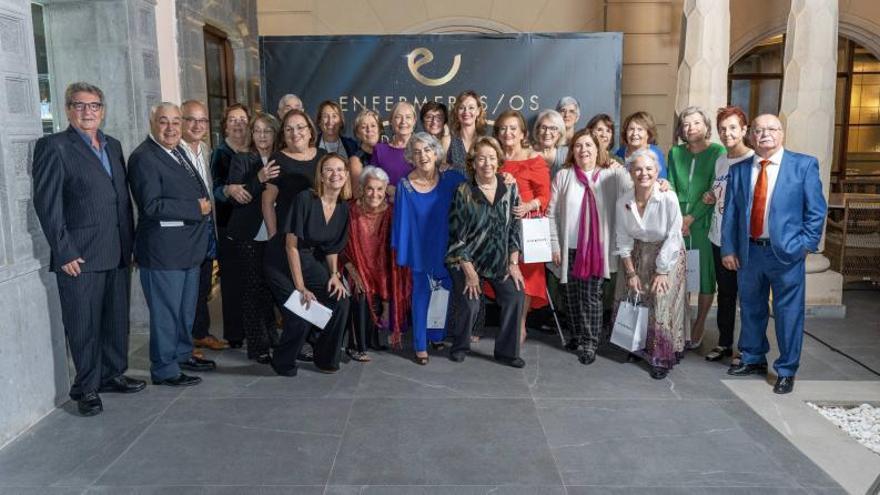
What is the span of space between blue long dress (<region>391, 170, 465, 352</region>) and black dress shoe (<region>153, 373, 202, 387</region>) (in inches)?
55.8

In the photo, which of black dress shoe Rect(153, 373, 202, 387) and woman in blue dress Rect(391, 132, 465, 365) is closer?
black dress shoe Rect(153, 373, 202, 387)

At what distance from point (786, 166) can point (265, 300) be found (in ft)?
10.6

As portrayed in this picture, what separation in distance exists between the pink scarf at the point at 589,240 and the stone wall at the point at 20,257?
308 centimetres

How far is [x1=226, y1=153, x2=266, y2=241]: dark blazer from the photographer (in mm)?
4547

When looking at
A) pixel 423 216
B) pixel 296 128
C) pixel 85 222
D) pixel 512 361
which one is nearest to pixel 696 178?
pixel 512 361

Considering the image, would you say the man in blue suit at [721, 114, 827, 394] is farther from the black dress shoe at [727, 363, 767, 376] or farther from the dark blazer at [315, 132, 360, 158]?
the dark blazer at [315, 132, 360, 158]

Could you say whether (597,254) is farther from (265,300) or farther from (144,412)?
(144,412)

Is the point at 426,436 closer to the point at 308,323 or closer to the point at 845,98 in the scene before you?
the point at 308,323

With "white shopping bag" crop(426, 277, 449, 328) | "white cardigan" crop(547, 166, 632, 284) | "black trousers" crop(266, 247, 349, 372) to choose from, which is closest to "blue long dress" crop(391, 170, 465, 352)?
"white shopping bag" crop(426, 277, 449, 328)

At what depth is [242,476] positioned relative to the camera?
10.2ft

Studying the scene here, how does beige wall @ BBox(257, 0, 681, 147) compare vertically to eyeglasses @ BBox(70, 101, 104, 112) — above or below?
above

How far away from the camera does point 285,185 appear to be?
4383mm

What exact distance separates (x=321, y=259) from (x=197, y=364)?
106 cm

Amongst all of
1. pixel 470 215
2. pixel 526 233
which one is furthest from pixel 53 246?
pixel 526 233
